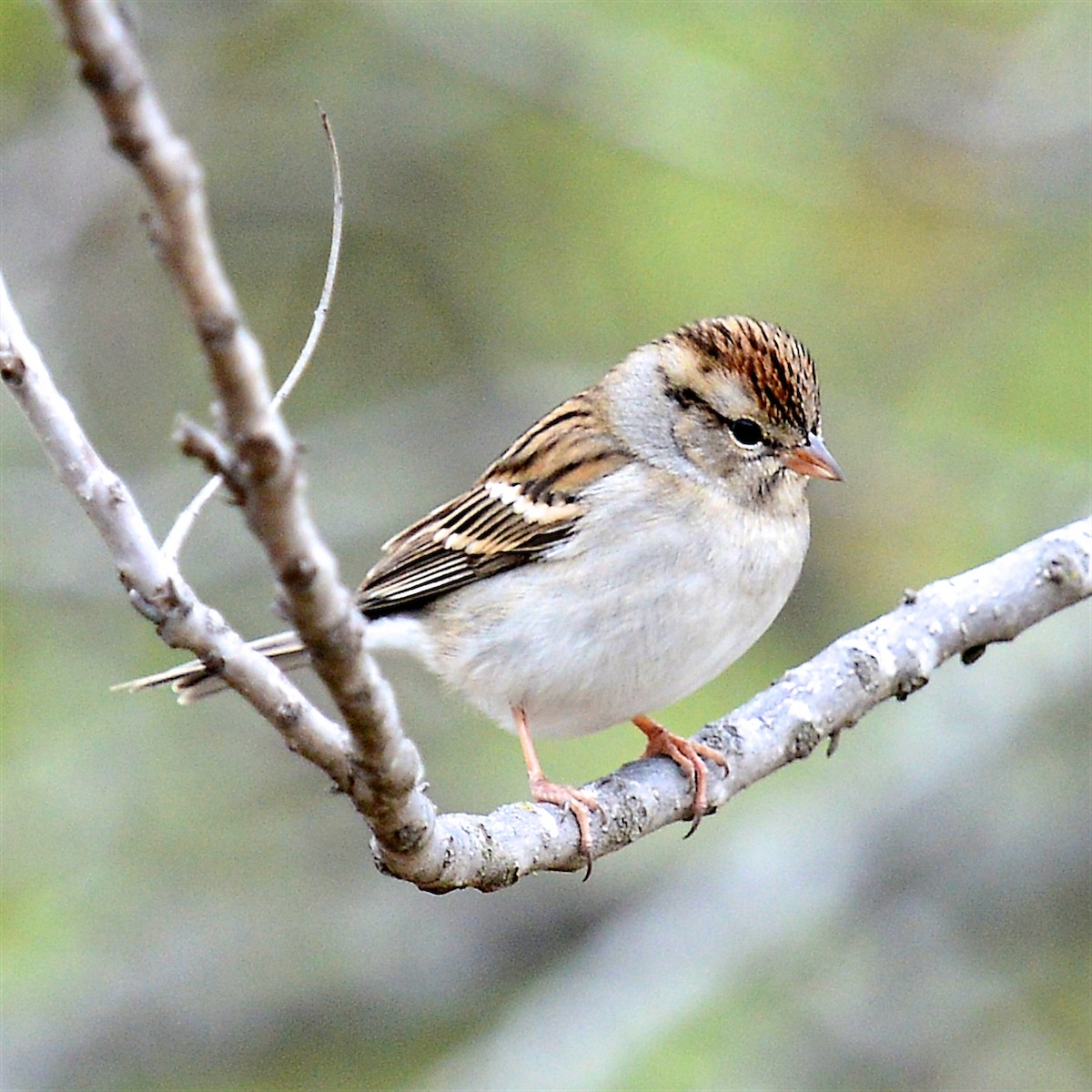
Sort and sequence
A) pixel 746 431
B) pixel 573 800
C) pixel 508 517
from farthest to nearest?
pixel 508 517, pixel 746 431, pixel 573 800

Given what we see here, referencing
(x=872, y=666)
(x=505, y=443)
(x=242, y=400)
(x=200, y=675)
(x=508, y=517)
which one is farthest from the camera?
(x=505, y=443)

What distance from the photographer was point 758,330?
4.52m

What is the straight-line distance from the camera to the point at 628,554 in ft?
14.0

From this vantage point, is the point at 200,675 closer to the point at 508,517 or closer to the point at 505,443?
Answer: the point at 508,517

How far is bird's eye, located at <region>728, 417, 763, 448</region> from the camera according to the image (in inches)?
177

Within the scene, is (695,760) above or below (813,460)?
below

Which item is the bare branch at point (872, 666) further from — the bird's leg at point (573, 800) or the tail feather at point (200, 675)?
the tail feather at point (200, 675)

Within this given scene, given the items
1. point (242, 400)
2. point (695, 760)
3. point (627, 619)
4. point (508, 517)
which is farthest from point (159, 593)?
point (508, 517)

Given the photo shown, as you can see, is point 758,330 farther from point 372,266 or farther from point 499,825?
point 372,266

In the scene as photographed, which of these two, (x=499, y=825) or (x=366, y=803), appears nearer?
(x=366, y=803)

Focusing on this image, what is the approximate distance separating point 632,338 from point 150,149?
6476 mm

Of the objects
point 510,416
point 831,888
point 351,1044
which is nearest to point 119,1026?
point 351,1044

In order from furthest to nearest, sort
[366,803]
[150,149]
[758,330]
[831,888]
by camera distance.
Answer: [831,888], [758,330], [366,803], [150,149]

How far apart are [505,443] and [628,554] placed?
3126mm
